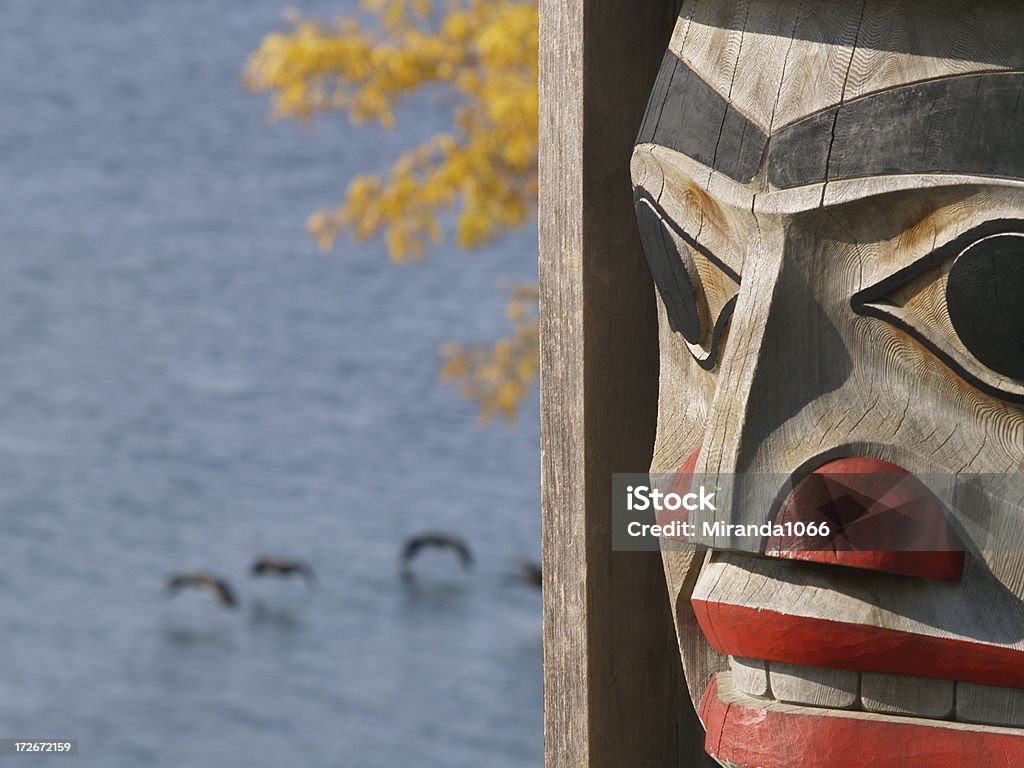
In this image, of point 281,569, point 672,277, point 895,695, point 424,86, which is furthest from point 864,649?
point 281,569

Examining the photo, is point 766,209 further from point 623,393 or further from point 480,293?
point 480,293

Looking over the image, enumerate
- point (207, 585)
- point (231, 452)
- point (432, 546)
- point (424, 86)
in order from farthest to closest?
point (231, 452)
point (432, 546)
point (207, 585)
point (424, 86)

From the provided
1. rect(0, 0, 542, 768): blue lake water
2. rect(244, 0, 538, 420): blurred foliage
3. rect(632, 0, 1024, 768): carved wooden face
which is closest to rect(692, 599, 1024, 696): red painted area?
rect(632, 0, 1024, 768): carved wooden face

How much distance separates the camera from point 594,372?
125 centimetres

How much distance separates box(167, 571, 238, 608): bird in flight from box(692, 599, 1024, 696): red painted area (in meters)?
6.65

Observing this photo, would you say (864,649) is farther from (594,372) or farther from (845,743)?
(594,372)

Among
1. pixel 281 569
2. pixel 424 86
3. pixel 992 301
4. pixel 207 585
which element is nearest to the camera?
pixel 992 301

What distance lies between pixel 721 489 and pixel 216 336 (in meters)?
12.9

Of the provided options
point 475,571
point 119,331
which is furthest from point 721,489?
point 119,331

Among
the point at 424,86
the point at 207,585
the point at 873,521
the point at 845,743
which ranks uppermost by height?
the point at 424,86

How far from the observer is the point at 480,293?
1424 cm

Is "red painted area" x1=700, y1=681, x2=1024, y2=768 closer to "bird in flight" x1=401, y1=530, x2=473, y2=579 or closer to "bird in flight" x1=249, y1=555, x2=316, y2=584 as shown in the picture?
"bird in flight" x1=249, y1=555, x2=316, y2=584

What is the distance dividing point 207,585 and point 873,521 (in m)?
6.97

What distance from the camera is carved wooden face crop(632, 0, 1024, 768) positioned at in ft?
3.27
